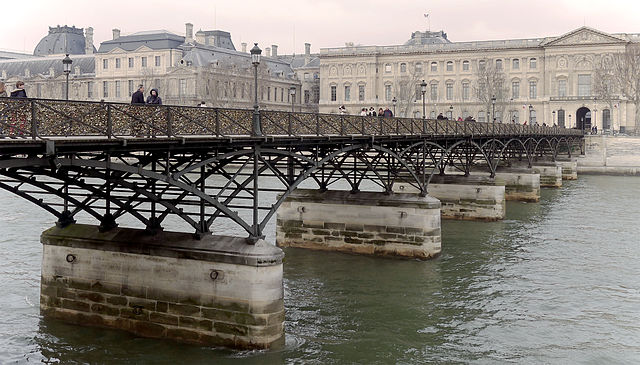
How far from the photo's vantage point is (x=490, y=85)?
122m

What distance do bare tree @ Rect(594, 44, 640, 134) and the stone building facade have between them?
6.99 feet

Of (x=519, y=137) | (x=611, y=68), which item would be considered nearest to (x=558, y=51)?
(x=611, y=68)

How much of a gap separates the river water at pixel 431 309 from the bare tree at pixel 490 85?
86.5 metres

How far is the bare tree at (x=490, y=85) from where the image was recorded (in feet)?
397

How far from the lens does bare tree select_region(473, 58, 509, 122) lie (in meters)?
121

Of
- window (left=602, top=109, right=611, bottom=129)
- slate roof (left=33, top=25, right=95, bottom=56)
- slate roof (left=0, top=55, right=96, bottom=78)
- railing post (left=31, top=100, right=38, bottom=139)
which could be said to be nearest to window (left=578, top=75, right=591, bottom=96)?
window (left=602, top=109, right=611, bottom=129)

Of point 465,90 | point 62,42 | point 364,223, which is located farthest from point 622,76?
point 62,42

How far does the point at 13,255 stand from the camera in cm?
2942

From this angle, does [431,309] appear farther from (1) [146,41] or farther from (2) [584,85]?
(1) [146,41]

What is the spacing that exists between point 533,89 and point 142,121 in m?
121

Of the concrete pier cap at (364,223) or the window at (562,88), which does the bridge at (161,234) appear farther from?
the window at (562,88)

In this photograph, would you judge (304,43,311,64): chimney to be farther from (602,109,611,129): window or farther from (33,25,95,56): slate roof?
(602,109,611,129): window

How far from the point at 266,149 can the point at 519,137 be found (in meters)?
40.7

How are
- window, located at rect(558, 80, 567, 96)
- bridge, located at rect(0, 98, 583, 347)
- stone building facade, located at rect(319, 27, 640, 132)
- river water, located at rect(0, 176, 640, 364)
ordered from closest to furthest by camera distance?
bridge, located at rect(0, 98, 583, 347), river water, located at rect(0, 176, 640, 364), stone building facade, located at rect(319, 27, 640, 132), window, located at rect(558, 80, 567, 96)
